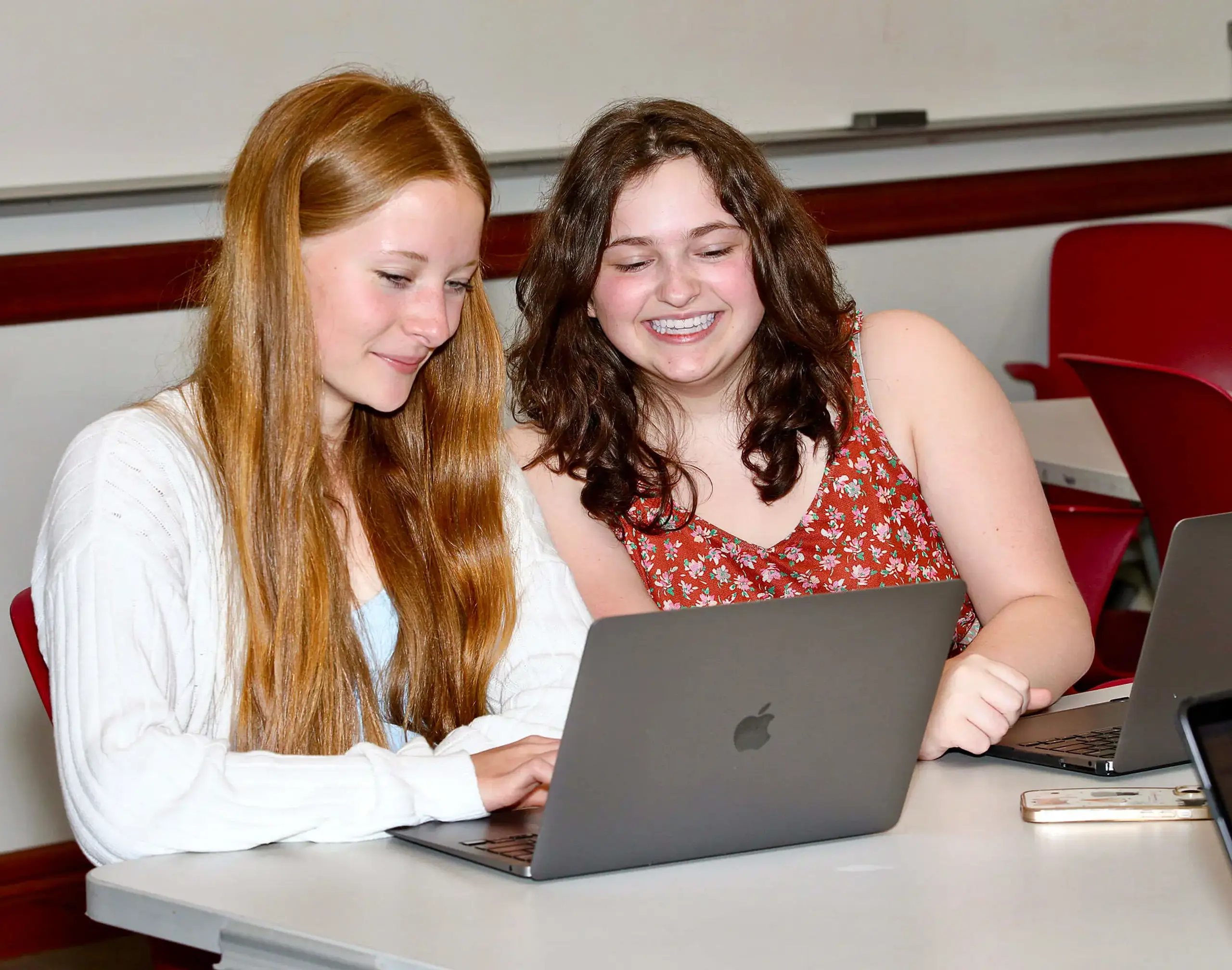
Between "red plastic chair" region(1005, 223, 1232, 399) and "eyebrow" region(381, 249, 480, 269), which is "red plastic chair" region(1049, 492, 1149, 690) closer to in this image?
"eyebrow" region(381, 249, 480, 269)

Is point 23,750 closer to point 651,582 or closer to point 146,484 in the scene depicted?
point 651,582

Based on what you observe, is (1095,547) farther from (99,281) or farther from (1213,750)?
(99,281)

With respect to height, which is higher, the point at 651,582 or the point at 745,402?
the point at 745,402

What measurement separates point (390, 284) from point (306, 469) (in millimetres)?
200

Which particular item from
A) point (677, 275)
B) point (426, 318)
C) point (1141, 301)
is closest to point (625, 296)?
point (677, 275)

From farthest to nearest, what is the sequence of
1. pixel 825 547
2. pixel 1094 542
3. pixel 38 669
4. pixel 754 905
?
pixel 1094 542, pixel 825 547, pixel 38 669, pixel 754 905

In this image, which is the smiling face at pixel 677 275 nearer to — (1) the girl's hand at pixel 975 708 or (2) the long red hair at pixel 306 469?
(2) the long red hair at pixel 306 469

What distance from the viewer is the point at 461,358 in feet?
5.84

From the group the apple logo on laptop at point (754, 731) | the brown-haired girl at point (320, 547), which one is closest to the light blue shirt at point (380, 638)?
the brown-haired girl at point (320, 547)

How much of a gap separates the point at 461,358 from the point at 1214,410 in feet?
3.24

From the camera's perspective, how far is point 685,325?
1.92 metres

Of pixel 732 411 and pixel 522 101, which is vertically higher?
pixel 522 101

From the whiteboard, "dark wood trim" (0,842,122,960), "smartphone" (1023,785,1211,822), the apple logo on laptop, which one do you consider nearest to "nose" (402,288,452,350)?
the apple logo on laptop

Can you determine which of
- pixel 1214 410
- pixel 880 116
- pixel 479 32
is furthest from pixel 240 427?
pixel 880 116
